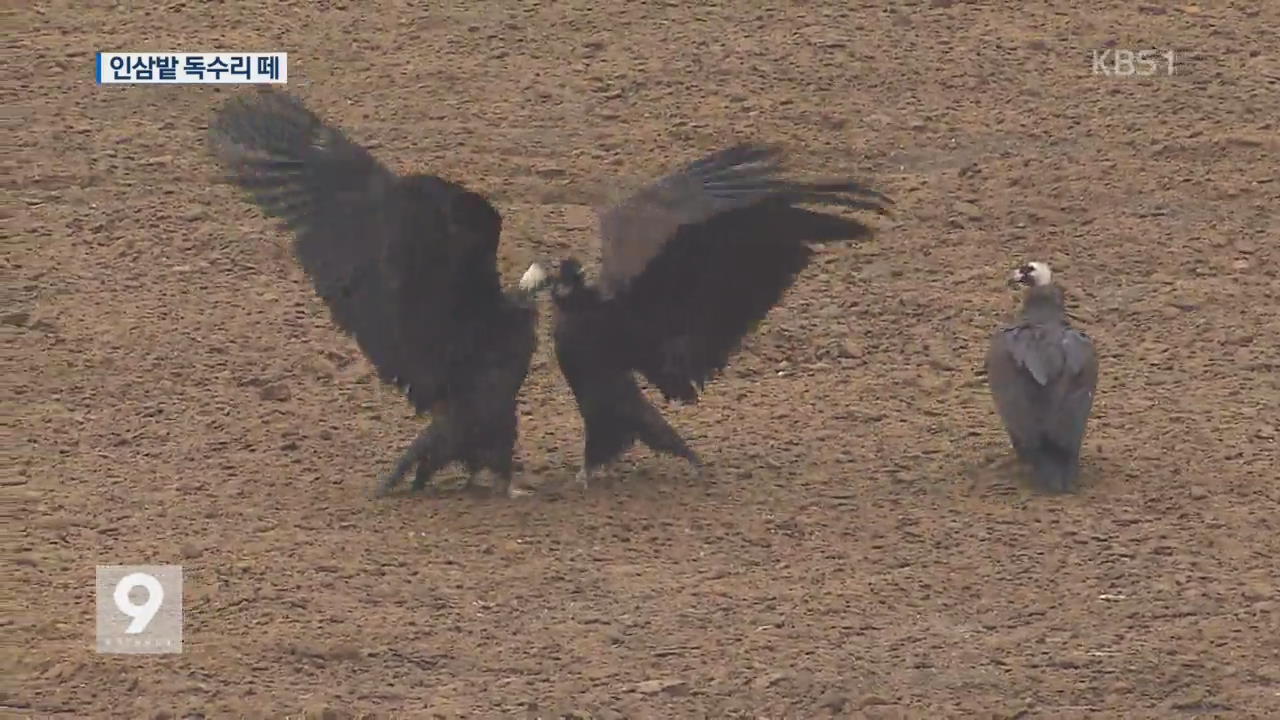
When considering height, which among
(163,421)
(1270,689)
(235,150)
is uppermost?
(235,150)

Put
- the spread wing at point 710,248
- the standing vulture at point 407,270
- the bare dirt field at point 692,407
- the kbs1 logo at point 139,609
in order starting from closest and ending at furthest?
the bare dirt field at point 692,407 < the kbs1 logo at point 139,609 < the standing vulture at point 407,270 < the spread wing at point 710,248

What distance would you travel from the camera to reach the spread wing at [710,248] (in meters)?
9.45

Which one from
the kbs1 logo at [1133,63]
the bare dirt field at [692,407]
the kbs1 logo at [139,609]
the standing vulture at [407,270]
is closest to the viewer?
the bare dirt field at [692,407]

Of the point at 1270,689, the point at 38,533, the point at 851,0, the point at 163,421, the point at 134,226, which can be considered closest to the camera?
the point at 1270,689

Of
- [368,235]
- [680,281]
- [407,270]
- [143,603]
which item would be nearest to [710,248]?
[680,281]

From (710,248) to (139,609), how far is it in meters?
2.41

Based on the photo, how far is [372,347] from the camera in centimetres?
941

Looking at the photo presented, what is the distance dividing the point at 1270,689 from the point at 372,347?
133 inches

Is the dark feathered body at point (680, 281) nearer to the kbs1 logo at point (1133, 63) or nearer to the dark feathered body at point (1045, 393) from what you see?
the dark feathered body at point (1045, 393)

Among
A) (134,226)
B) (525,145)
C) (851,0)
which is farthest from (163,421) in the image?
(851,0)

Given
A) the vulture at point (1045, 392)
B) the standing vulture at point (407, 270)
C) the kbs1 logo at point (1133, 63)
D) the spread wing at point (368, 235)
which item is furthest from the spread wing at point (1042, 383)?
the kbs1 logo at point (1133, 63)

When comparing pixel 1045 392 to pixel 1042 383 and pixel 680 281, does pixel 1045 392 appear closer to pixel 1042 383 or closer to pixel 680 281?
pixel 1042 383

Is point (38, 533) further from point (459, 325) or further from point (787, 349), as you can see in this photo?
point (787, 349)

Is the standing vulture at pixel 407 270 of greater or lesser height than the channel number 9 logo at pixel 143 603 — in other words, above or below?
above
